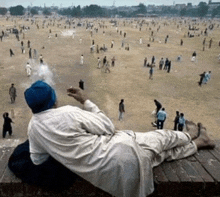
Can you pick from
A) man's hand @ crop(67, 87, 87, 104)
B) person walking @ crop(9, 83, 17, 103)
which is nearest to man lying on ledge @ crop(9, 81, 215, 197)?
man's hand @ crop(67, 87, 87, 104)

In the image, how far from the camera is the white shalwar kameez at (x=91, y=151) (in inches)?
63.8

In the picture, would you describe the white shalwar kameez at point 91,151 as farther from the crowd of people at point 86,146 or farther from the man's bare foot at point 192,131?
the man's bare foot at point 192,131

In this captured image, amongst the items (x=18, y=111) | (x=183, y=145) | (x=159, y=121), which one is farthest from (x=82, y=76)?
(x=183, y=145)

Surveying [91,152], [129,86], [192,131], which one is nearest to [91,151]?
[91,152]

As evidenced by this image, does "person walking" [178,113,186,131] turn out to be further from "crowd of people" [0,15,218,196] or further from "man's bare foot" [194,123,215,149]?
"crowd of people" [0,15,218,196]

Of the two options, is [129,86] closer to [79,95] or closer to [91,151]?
[79,95]

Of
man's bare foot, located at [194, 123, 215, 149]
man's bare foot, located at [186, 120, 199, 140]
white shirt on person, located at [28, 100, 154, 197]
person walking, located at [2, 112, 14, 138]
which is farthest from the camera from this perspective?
person walking, located at [2, 112, 14, 138]

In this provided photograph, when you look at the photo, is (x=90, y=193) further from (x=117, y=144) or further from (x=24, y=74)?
(x=24, y=74)

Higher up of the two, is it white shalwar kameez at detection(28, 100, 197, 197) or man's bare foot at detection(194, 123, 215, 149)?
white shalwar kameez at detection(28, 100, 197, 197)

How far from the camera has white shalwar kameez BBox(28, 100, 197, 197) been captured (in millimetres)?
1621

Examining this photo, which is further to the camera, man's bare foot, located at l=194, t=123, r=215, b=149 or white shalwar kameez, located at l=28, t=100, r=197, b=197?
man's bare foot, located at l=194, t=123, r=215, b=149

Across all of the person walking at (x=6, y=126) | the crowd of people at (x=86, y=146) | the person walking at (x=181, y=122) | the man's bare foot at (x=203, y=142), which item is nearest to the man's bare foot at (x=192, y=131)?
the man's bare foot at (x=203, y=142)

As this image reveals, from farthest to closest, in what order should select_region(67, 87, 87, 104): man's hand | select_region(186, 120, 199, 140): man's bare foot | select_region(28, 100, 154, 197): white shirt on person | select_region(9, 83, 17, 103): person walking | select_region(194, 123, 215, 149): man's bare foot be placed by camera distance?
select_region(9, 83, 17, 103): person walking < select_region(186, 120, 199, 140): man's bare foot < select_region(194, 123, 215, 149): man's bare foot < select_region(67, 87, 87, 104): man's hand < select_region(28, 100, 154, 197): white shirt on person

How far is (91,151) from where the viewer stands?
1.64 m
